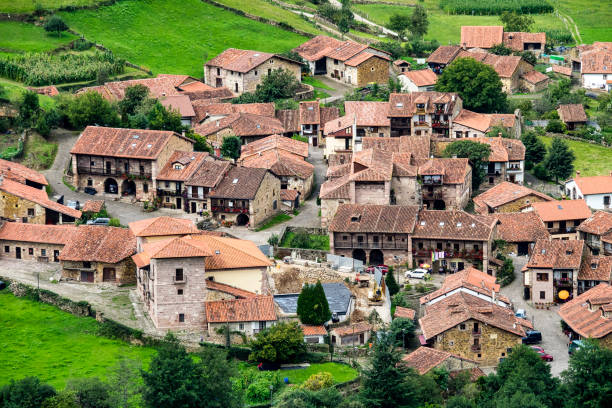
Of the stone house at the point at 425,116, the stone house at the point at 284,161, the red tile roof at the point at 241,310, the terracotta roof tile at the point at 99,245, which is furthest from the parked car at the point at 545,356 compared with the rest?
the stone house at the point at 425,116

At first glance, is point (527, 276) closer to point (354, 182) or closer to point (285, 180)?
point (354, 182)

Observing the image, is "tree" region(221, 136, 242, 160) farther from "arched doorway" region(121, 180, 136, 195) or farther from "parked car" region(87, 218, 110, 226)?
"parked car" region(87, 218, 110, 226)

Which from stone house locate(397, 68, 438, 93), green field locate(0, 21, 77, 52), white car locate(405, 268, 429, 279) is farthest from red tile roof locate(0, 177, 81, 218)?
stone house locate(397, 68, 438, 93)

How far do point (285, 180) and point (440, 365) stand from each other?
39739 mm

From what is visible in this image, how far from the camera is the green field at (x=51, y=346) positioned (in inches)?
4532

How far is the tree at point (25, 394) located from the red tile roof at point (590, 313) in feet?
152

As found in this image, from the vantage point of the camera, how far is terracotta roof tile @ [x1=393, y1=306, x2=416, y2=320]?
12675 centimetres

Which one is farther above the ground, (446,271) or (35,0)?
(35,0)

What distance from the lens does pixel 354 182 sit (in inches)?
5714

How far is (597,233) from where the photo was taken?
142m

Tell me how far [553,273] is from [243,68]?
63651 mm

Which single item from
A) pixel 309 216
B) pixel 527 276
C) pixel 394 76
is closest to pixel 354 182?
pixel 309 216

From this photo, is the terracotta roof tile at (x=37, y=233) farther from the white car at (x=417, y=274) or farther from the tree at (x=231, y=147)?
the white car at (x=417, y=274)

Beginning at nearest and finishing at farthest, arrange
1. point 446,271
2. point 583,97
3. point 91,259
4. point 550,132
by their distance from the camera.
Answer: point 91,259 → point 446,271 → point 550,132 → point 583,97
